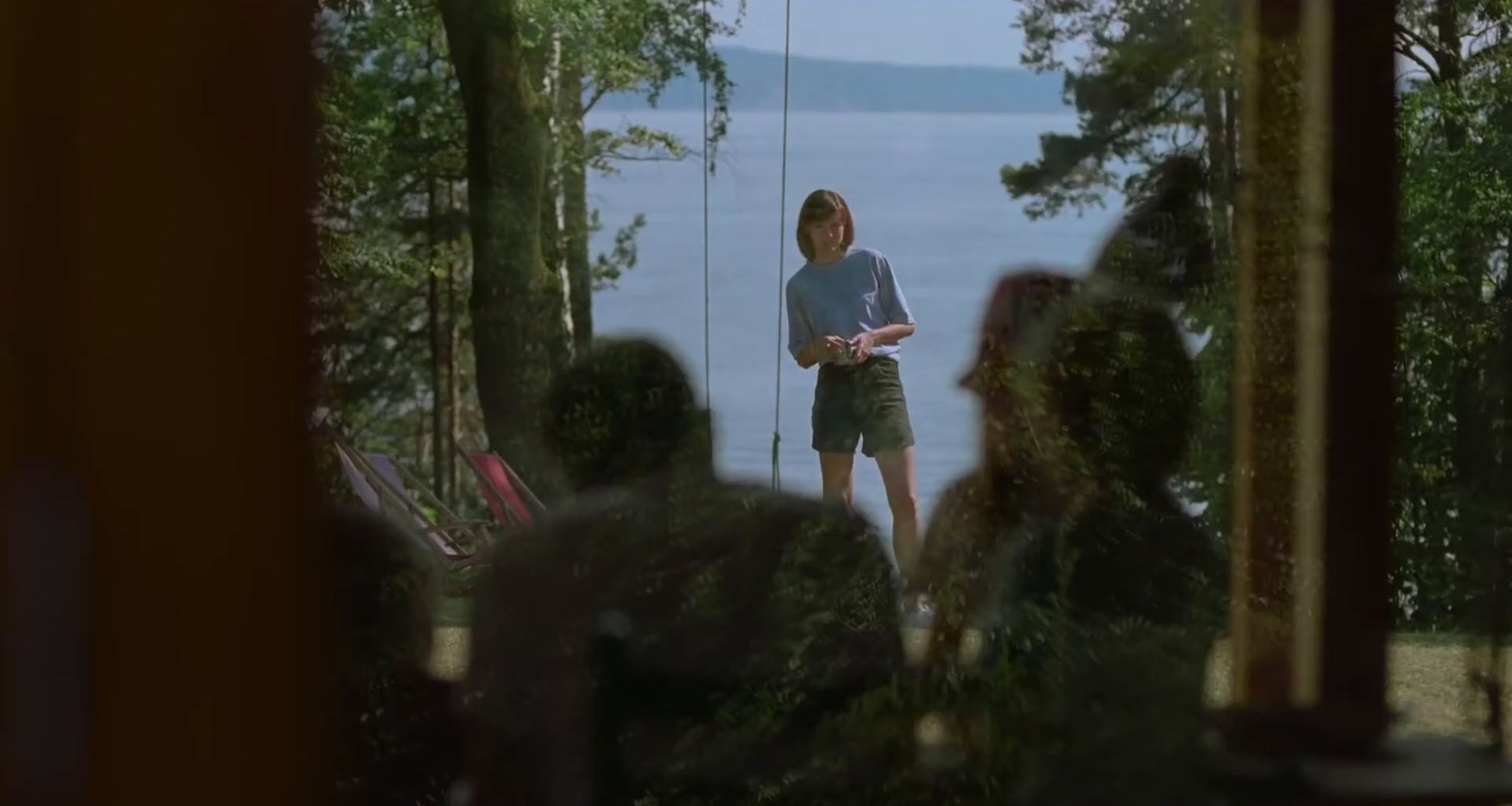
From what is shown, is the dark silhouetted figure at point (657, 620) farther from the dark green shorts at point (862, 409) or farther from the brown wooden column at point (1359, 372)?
the brown wooden column at point (1359, 372)

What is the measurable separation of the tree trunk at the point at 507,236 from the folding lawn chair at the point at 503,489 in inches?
0.5

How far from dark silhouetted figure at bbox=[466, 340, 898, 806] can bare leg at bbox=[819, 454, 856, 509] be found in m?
0.02

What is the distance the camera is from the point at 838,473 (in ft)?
5.60

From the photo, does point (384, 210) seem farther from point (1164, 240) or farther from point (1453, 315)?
point (1453, 315)

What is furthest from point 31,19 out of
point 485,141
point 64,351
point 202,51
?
point 485,141

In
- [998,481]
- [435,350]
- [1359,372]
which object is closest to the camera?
[1359,372]

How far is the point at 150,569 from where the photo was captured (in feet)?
4.11

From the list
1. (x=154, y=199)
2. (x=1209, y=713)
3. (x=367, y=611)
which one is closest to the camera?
(x=154, y=199)

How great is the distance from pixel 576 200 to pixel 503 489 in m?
0.30

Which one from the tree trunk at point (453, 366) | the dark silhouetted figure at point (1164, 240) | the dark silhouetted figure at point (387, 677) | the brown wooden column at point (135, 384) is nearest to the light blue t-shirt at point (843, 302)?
the dark silhouetted figure at point (1164, 240)

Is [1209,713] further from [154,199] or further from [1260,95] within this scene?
[154,199]

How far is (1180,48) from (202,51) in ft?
3.15

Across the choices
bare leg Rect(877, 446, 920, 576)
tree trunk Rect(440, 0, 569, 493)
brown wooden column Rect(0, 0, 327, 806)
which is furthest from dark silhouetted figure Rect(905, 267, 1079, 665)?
brown wooden column Rect(0, 0, 327, 806)

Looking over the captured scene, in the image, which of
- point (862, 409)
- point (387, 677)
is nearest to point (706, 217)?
point (862, 409)
